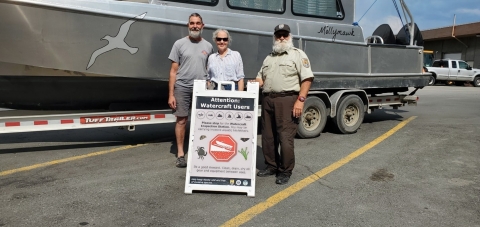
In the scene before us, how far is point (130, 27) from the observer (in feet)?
16.8

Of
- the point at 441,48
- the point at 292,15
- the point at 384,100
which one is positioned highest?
the point at 441,48

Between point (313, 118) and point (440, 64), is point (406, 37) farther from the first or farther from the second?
Result: point (440, 64)

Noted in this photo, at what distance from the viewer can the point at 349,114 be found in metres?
7.46

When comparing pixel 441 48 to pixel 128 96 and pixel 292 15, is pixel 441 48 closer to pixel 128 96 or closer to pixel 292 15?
pixel 292 15

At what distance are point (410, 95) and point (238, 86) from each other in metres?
5.30

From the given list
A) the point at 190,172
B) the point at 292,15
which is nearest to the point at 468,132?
the point at 292,15

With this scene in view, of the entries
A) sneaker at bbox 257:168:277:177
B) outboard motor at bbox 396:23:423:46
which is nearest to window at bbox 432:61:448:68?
outboard motor at bbox 396:23:423:46

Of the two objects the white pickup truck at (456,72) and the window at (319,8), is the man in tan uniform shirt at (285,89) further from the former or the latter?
the white pickup truck at (456,72)

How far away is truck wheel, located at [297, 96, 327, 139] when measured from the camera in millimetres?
6789

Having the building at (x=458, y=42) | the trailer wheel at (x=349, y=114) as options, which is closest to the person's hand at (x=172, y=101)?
the trailer wheel at (x=349, y=114)

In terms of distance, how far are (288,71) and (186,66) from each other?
1.26 m

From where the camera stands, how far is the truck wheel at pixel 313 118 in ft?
22.3

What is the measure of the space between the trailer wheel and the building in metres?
28.1

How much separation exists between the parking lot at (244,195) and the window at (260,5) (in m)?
2.22
